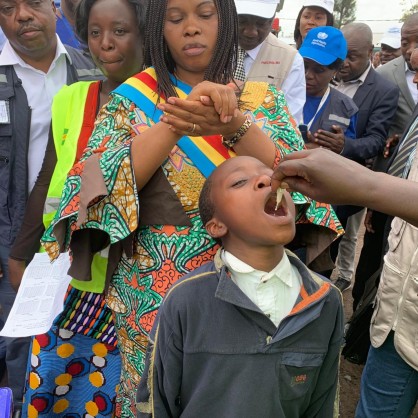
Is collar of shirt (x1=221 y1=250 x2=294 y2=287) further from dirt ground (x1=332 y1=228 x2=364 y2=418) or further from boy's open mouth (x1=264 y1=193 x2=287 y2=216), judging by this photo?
dirt ground (x1=332 y1=228 x2=364 y2=418)

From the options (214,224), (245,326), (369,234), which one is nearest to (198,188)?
(214,224)

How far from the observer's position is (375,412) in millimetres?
2113

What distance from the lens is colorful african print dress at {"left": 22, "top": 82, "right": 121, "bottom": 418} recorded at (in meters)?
2.07

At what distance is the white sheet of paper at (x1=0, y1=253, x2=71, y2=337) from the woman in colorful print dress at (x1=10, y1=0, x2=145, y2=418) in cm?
9

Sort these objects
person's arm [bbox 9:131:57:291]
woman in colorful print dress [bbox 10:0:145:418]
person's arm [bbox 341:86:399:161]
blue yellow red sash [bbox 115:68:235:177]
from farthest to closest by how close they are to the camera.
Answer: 1. person's arm [bbox 341:86:399:161]
2. person's arm [bbox 9:131:57:291]
3. woman in colorful print dress [bbox 10:0:145:418]
4. blue yellow red sash [bbox 115:68:235:177]

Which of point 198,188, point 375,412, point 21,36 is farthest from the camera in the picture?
point 21,36

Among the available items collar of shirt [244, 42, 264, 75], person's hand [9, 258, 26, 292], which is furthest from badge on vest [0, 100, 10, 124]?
collar of shirt [244, 42, 264, 75]

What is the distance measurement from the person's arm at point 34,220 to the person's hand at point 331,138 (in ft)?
5.59

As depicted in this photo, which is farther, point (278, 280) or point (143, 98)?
point (143, 98)

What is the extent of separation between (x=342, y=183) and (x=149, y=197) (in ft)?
2.14

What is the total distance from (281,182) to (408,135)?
54.1 inches

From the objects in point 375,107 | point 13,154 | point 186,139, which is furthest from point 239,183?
point 375,107

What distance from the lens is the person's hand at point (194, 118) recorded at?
1.32 meters

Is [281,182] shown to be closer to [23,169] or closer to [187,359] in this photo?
→ [187,359]
